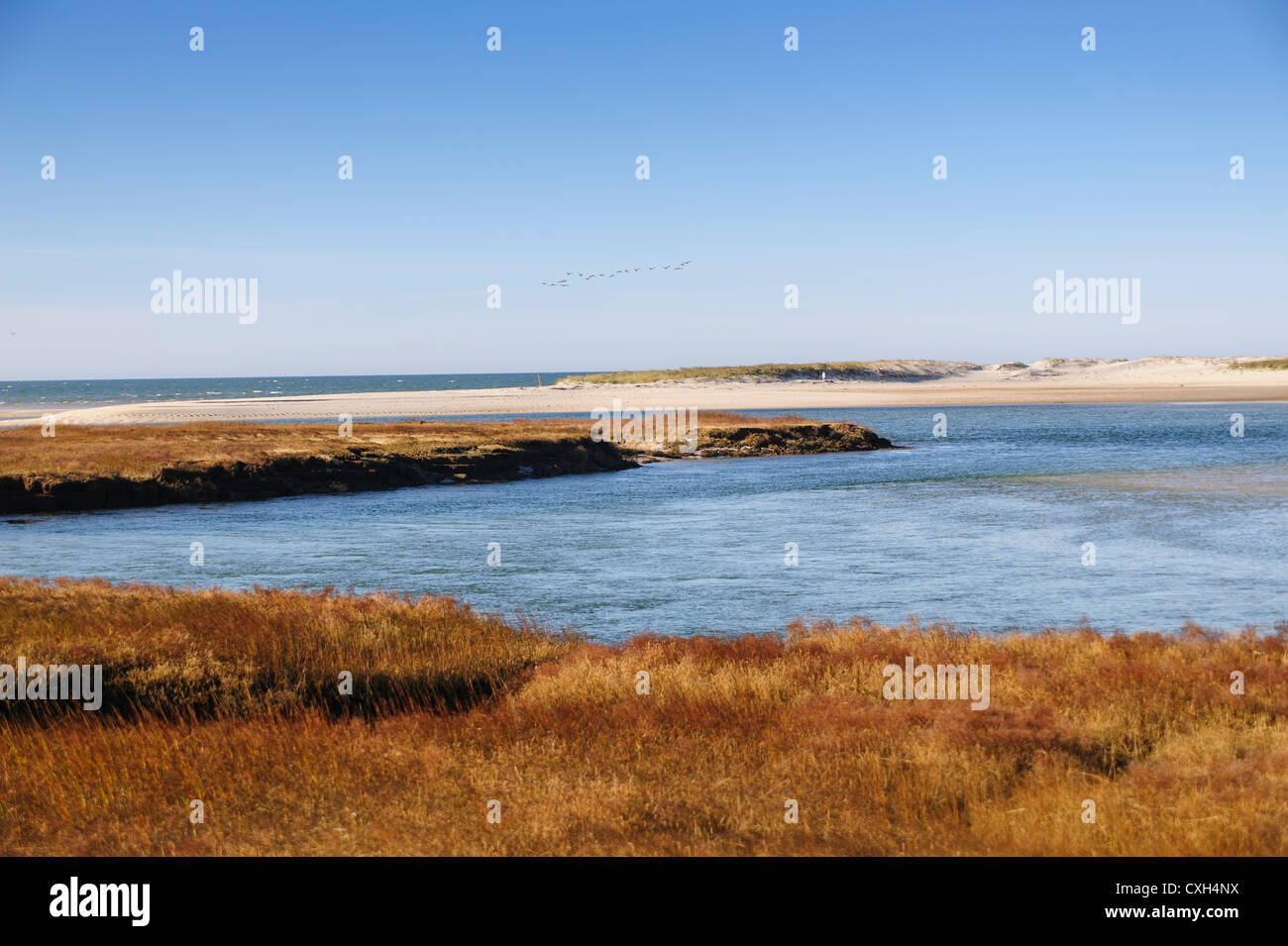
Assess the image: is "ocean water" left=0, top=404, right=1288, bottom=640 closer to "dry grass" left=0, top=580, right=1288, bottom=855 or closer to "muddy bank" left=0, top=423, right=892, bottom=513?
"muddy bank" left=0, top=423, right=892, bottom=513

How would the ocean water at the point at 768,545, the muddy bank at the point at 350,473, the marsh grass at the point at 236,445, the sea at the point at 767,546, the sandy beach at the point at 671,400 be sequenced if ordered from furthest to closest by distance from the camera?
1. the sandy beach at the point at 671,400
2. the marsh grass at the point at 236,445
3. the muddy bank at the point at 350,473
4. the ocean water at the point at 768,545
5. the sea at the point at 767,546

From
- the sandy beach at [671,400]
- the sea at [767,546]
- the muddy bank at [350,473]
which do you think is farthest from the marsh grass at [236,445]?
the sandy beach at [671,400]

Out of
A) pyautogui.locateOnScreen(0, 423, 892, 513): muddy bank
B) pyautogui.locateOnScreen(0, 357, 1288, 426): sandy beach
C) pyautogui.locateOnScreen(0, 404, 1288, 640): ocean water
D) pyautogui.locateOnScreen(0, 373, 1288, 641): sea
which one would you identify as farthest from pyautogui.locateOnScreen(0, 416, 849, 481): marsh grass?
pyautogui.locateOnScreen(0, 357, 1288, 426): sandy beach

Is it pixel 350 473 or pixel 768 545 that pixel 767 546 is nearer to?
pixel 768 545

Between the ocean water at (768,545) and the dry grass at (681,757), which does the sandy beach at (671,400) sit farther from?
the dry grass at (681,757)

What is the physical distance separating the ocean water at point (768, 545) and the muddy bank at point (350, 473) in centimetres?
210

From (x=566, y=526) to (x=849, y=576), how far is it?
1396 centimetres

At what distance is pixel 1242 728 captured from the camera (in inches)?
479

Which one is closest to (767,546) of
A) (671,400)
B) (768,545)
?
(768,545)

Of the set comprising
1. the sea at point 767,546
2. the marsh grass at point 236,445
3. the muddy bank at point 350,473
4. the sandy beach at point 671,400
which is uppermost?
the sandy beach at point 671,400

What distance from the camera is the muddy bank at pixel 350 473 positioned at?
44594mm
